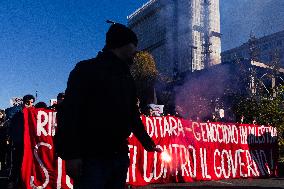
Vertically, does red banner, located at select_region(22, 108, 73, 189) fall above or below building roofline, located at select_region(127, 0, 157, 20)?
below

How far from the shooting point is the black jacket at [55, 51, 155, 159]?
2.12m

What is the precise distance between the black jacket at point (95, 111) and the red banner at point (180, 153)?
4193 millimetres

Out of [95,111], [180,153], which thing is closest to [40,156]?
[180,153]

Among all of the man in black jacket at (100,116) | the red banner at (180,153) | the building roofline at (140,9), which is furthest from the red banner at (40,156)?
the building roofline at (140,9)

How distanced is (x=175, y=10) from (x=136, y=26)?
21722mm

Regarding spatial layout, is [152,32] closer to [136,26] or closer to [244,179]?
[136,26]

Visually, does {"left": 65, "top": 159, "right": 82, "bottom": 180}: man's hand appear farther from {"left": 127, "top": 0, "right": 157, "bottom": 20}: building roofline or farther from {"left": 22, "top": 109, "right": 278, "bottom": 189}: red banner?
{"left": 127, "top": 0, "right": 157, "bottom": 20}: building roofline

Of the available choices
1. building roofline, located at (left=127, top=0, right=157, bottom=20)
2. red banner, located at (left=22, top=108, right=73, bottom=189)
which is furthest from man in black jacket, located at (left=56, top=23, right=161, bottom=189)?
building roofline, located at (left=127, top=0, right=157, bottom=20)

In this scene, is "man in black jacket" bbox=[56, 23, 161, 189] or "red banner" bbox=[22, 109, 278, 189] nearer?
"man in black jacket" bbox=[56, 23, 161, 189]

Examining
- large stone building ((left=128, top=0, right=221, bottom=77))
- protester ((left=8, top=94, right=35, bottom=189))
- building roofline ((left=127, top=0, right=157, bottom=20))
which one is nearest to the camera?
protester ((left=8, top=94, right=35, bottom=189))

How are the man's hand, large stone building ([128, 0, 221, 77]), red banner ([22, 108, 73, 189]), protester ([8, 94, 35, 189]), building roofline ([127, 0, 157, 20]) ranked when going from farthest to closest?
building roofline ([127, 0, 157, 20]), large stone building ([128, 0, 221, 77]), protester ([8, 94, 35, 189]), red banner ([22, 108, 73, 189]), the man's hand

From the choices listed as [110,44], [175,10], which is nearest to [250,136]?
[110,44]

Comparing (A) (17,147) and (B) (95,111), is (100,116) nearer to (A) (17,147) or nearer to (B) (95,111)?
(B) (95,111)

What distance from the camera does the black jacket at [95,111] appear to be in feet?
6.97
